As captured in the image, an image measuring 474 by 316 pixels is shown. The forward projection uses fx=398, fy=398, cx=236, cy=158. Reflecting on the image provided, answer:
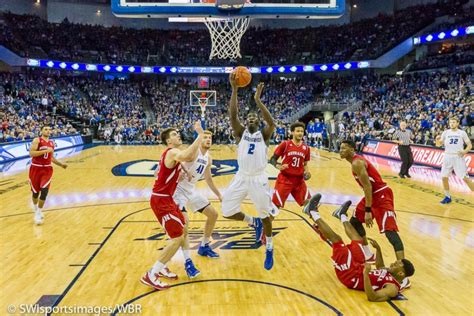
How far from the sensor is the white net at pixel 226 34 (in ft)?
42.2

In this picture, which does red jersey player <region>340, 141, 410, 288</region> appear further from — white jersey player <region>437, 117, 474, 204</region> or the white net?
the white net

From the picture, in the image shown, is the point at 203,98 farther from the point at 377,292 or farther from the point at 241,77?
the point at 377,292

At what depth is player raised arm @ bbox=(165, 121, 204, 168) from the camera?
4426mm

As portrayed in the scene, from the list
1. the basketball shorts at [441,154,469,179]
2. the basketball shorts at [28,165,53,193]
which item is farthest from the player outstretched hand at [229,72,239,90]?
the basketball shorts at [441,154,469,179]

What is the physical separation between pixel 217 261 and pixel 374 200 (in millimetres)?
2305

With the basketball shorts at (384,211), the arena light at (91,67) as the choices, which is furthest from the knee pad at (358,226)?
the arena light at (91,67)

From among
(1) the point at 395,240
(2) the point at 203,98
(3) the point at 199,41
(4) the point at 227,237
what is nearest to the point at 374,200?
(1) the point at 395,240

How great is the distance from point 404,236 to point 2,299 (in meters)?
6.03

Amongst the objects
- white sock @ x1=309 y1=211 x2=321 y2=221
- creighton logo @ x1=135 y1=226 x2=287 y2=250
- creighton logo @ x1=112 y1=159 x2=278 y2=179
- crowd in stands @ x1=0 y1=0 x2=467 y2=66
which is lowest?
creighton logo @ x1=112 y1=159 x2=278 y2=179

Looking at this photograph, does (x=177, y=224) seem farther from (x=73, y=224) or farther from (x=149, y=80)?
(x=149, y=80)

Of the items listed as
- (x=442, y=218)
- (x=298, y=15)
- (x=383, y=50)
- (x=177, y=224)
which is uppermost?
(x=383, y=50)

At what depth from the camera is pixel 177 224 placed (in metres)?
4.73

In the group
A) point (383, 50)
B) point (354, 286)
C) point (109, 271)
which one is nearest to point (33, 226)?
point (109, 271)

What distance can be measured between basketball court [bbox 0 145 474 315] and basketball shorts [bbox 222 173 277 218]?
0.77 metres
